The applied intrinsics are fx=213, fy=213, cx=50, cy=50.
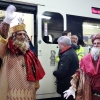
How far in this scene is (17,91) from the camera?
2697 millimetres

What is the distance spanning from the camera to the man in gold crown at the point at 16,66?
2.61 m

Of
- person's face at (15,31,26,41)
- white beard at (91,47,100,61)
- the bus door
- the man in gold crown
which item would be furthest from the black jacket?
person's face at (15,31,26,41)

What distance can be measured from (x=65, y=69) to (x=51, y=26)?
959 mm

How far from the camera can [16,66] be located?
2.71 meters

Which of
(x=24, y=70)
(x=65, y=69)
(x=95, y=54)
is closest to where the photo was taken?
(x=95, y=54)

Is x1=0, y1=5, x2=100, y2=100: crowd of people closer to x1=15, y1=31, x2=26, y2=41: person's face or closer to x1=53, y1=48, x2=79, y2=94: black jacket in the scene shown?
x1=15, y1=31, x2=26, y2=41: person's face

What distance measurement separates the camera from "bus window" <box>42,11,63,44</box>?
373 centimetres

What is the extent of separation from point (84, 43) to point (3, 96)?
2237 mm

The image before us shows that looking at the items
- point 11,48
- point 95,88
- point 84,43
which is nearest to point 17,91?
point 11,48

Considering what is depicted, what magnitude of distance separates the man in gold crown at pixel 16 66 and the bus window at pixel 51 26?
0.88m

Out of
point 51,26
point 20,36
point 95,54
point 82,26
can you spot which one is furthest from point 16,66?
point 82,26

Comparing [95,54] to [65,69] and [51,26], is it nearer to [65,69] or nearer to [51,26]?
[65,69]

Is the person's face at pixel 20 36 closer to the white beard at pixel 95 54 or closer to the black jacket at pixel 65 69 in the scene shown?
the black jacket at pixel 65 69

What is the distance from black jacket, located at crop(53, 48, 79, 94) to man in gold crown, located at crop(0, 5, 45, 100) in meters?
0.48
